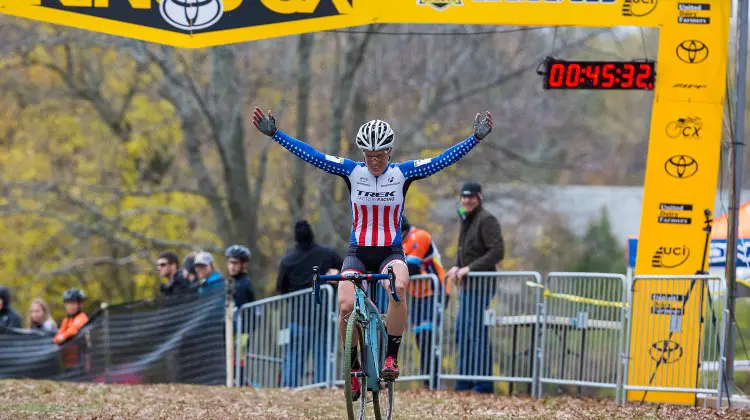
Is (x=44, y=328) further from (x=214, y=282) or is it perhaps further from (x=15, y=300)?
(x=15, y=300)

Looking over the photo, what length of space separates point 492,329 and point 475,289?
1.53ft

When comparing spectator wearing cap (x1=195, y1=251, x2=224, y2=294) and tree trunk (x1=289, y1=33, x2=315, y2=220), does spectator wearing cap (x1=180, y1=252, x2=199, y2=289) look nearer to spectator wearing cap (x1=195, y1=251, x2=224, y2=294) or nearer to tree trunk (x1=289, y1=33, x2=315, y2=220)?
spectator wearing cap (x1=195, y1=251, x2=224, y2=294)

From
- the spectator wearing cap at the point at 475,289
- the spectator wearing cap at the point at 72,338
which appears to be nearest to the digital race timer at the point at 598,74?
the spectator wearing cap at the point at 475,289

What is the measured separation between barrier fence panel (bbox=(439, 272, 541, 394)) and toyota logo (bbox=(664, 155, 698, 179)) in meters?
1.83

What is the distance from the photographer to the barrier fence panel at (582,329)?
1350cm

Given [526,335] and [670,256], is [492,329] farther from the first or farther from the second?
[670,256]

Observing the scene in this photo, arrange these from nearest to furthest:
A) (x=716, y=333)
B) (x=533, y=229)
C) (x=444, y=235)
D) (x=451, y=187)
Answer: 1. (x=716, y=333)
2. (x=451, y=187)
3. (x=444, y=235)
4. (x=533, y=229)

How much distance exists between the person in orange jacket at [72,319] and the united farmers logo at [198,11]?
4478 millimetres


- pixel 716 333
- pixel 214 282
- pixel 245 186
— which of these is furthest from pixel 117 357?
pixel 245 186

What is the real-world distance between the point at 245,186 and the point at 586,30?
27.7 ft

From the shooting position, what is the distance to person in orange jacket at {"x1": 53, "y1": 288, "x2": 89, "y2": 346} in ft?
53.5

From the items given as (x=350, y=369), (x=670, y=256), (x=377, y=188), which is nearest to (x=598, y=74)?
(x=670, y=256)

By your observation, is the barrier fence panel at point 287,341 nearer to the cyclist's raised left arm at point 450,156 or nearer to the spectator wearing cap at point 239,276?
the spectator wearing cap at point 239,276

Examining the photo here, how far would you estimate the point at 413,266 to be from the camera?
14.7 m
